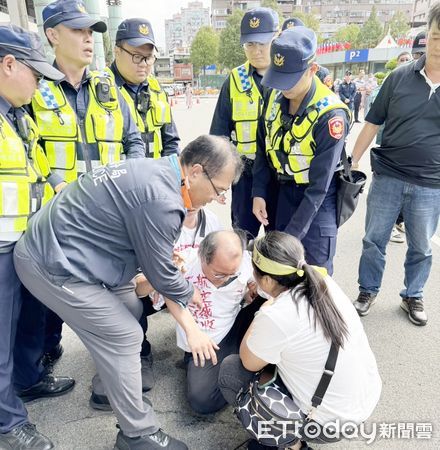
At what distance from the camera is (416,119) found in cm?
244

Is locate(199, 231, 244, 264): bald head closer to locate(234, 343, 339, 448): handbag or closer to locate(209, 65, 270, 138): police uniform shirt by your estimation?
locate(234, 343, 339, 448): handbag

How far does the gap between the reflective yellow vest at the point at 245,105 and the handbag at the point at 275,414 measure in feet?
5.95

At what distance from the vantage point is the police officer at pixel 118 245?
1.49m

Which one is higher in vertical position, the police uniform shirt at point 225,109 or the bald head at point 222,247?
the police uniform shirt at point 225,109

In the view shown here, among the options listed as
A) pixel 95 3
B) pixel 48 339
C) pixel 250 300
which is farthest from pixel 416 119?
pixel 95 3

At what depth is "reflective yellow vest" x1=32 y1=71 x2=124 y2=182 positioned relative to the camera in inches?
85.1

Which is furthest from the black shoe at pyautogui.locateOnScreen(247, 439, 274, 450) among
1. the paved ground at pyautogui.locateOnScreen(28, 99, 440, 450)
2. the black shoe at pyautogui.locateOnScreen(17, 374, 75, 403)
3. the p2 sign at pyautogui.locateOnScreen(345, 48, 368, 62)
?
the p2 sign at pyautogui.locateOnScreen(345, 48, 368, 62)

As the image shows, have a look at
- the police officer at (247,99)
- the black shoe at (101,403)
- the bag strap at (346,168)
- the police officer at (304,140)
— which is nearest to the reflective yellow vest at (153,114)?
the police officer at (247,99)

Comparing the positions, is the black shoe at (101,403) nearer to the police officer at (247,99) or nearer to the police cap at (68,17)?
the police officer at (247,99)

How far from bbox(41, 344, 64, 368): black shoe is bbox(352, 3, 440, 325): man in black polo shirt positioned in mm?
2068

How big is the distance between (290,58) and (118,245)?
1.21 m

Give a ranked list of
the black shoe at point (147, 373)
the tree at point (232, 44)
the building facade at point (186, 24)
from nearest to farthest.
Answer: the black shoe at point (147, 373)
the tree at point (232, 44)
the building facade at point (186, 24)

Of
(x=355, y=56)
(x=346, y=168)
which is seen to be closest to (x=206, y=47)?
(x=355, y=56)

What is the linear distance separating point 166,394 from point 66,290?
1026 millimetres
